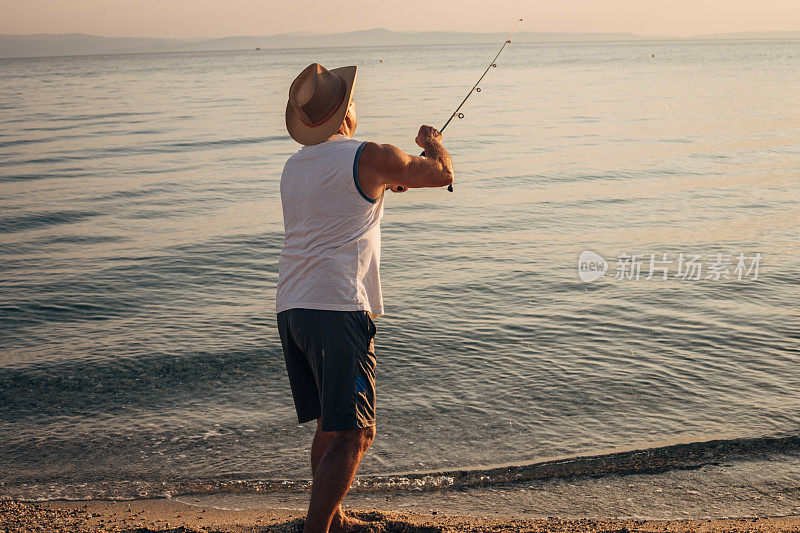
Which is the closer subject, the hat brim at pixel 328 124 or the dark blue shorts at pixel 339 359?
the dark blue shorts at pixel 339 359

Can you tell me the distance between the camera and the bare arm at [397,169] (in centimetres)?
279

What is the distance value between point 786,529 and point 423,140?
8.11 feet

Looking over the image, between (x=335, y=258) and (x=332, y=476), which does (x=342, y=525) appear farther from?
(x=335, y=258)

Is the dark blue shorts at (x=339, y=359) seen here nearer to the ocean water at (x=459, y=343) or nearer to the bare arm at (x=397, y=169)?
the bare arm at (x=397, y=169)

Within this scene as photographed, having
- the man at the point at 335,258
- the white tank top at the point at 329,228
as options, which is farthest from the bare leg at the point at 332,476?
the white tank top at the point at 329,228

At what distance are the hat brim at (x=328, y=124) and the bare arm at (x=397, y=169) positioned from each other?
0.69 ft

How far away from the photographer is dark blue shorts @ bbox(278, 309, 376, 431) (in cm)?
282

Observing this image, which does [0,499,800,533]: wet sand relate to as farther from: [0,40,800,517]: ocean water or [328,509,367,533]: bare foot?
[0,40,800,517]: ocean water

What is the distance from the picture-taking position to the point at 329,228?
287cm

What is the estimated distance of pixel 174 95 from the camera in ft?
162

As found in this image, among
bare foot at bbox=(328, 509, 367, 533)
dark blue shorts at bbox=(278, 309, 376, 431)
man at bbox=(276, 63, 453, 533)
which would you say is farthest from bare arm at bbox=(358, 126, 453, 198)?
bare foot at bbox=(328, 509, 367, 533)

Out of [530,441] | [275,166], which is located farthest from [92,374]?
[275,166]

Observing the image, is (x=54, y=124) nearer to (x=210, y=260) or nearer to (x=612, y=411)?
(x=210, y=260)

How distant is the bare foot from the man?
1.33 feet
